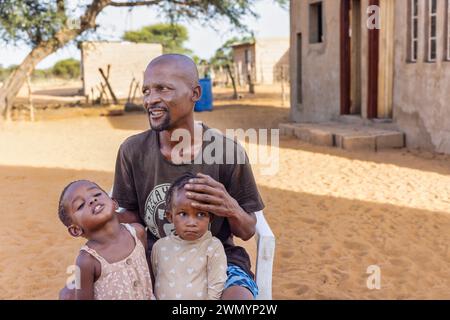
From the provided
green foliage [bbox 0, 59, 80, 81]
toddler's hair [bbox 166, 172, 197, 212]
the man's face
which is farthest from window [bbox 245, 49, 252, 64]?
toddler's hair [bbox 166, 172, 197, 212]

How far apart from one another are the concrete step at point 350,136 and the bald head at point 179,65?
7.36 meters

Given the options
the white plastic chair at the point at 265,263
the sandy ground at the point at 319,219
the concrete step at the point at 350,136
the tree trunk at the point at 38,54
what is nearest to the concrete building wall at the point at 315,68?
the concrete step at the point at 350,136

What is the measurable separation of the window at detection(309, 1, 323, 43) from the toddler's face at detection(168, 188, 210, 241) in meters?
11.1

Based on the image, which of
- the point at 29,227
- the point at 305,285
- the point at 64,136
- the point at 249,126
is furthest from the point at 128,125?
the point at 305,285

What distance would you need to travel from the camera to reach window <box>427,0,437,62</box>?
8562 millimetres

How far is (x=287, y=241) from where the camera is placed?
4.96 m

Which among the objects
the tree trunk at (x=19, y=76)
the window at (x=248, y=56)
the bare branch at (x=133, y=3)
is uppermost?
the bare branch at (x=133, y=3)

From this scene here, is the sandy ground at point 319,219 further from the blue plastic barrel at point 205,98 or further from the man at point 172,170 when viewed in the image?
the blue plastic barrel at point 205,98

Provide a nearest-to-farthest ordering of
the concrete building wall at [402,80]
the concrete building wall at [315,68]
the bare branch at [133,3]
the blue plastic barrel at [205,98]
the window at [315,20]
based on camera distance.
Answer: the concrete building wall at [402,80]
the concrete building wall at [315,68]
the window at [315,20]
the bare branch at [133,3]
the blue plastic barrel at [205,98]

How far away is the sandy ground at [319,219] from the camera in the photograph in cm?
408

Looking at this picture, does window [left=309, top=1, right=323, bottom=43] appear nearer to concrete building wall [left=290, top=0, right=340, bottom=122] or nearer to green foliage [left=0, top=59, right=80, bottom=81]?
concrete building wall [left=290, top=0, right=340, bottom=122]

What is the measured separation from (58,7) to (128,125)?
14.4ft

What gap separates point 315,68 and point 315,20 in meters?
1.15

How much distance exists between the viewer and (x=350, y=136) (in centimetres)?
942
